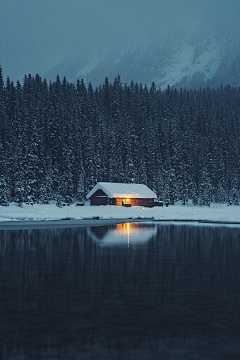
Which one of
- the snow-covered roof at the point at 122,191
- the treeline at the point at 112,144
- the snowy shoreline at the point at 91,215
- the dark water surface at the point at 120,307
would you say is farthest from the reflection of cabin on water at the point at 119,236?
the snow-covered roof at the point at 122,191

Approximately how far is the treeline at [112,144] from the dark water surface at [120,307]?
46.4 meters

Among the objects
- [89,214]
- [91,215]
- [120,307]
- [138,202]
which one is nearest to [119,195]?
[138,202]

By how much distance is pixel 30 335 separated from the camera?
320 inches

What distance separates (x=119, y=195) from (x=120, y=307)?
71328 millimetres

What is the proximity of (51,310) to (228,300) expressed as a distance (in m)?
4.42

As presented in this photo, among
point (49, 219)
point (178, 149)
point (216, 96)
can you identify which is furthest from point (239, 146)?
point (49, 219)

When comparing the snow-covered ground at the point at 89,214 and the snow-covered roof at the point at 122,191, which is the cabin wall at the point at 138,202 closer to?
the snow-covered roof at the point at 122,191

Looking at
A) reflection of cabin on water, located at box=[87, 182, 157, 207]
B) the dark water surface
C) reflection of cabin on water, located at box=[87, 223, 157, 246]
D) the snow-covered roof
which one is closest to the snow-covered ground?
the snow-covered roof

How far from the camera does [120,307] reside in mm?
10234

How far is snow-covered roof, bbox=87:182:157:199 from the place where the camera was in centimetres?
8138

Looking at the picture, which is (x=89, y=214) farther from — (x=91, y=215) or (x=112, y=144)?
(x=112, y=144)

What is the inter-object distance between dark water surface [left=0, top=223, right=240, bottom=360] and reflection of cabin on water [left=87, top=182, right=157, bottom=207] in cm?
6193

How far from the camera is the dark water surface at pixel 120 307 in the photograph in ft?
24.5

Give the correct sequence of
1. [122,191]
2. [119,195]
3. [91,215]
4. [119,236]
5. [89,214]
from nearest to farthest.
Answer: [119,236], [91,215], [89,214], [119,195], [122,191]
